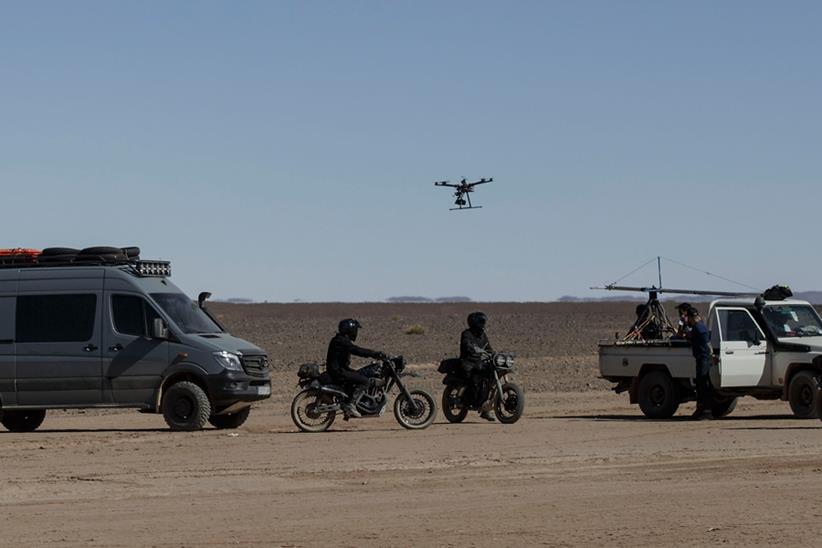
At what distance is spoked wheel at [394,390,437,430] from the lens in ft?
74.2

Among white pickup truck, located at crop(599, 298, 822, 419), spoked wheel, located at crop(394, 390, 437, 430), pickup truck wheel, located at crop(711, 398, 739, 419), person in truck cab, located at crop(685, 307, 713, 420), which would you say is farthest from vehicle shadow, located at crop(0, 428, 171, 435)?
pickup truck wheel, located at crop(711, 398, 739, 419)

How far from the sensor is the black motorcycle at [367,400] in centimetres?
2248

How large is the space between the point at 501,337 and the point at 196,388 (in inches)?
1810

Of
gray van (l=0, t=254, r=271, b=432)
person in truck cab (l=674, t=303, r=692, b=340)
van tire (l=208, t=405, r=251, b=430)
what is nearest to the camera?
gray van (l=0, t=254, r=271, b=432)

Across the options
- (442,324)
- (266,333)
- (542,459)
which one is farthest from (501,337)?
(542,459)

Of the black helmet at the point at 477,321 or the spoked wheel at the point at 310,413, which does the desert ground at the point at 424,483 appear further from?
the black helmet at the point at 477,321

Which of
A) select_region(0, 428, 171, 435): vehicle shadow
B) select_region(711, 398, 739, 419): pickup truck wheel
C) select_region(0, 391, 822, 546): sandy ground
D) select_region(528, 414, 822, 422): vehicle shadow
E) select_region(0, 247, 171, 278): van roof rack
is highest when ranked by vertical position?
select_region(0, 247, 171, 278): van roof rack

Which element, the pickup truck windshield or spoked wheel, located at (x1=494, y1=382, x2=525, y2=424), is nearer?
spoked wheel, located at (x1=494, y1=382, x2=525, y2=424)

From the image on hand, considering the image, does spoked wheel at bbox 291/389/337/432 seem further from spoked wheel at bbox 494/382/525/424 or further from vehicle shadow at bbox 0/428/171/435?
spoked wheel at bbox 494/382/525/424

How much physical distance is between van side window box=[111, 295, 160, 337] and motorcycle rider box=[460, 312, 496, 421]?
4602 millimetres

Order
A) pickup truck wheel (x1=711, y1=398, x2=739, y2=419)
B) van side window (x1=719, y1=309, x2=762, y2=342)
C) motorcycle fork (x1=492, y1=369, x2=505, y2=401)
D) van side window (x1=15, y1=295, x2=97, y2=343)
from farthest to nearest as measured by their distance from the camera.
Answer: pickup truck wheel (x1=711, y1=398, x2=739, y2=419), van side window (x1=719, y1=309, x2=762, y2=342), motorcycle fork (x1=492, y1=369, x2=505, y2=401), van side window (x1=15, y1=295, x2=97, y2=343)

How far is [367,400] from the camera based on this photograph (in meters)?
22.6

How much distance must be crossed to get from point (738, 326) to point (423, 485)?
10.6 meters

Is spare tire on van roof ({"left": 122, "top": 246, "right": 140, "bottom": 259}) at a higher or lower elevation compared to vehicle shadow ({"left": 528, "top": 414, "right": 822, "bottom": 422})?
higher
